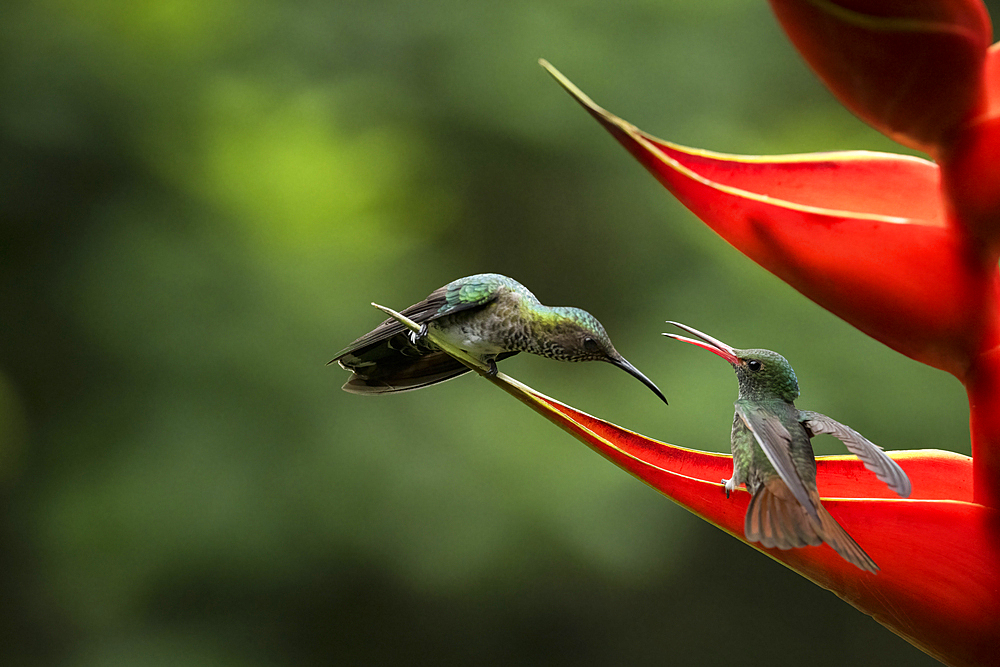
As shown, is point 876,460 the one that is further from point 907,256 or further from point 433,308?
point 433,308

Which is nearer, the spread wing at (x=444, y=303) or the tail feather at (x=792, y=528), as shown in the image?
the tail feather at (x=792, y=528)

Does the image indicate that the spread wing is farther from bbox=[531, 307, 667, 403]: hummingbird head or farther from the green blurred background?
the green blurred background

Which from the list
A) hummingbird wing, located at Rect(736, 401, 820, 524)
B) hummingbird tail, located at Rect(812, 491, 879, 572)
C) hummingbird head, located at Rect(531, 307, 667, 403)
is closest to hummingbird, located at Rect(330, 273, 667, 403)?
hummingbird head, located at Rect(531, 307, 667, 403)

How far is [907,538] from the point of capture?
1.37ft

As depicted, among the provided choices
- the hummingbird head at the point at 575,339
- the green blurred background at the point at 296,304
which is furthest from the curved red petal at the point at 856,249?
the green blurred background at the point at 296,304

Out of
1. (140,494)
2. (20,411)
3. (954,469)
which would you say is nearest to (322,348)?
(140,494)

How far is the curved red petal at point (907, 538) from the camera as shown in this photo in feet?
1.34

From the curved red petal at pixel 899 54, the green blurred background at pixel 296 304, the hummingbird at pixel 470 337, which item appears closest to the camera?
the curved red petal at pixel 899 54

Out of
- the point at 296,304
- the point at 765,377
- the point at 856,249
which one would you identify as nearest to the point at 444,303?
the point at 765,377

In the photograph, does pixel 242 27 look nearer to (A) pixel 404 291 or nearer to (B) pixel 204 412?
(A) pixel 404 291

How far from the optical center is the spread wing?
60cm

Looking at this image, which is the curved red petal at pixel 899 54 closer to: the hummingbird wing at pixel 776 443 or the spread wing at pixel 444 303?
the hummingbird wing at pixel 776 443

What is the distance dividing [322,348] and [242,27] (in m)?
0.98

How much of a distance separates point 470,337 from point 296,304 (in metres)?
1.70
